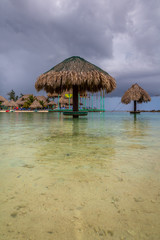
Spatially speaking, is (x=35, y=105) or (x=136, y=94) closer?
(x=136, y=94)

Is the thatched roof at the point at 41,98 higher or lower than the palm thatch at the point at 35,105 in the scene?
higher

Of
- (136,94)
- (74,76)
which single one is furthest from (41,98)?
(74,76)

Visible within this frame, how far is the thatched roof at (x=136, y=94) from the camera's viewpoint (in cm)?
1630

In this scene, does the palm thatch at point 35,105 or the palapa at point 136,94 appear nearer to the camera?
the palapa at point 136,94

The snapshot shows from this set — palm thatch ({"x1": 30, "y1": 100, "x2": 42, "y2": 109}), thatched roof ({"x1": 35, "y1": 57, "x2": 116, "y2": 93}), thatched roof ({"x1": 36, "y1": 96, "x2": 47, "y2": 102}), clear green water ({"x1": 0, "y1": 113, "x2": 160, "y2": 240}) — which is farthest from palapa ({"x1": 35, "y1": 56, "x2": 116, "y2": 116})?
thatched roof ({"x1": 36, "y1": 96, "x2": 47, "y2": 102})

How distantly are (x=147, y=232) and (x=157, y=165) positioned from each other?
0.74m

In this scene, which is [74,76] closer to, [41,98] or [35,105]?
[35,105]

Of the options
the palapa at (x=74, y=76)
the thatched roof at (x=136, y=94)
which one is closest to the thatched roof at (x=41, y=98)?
the thatched roof at (x=136, y=94)

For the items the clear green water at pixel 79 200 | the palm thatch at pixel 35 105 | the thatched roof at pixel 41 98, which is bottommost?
the clear green water at pixel 79 200

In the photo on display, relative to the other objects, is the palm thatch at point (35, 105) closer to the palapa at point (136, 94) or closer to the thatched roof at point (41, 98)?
the thatched roof at point (41, 98)

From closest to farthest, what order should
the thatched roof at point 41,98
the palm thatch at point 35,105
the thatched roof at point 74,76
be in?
the thatched roof at point 74,76 → the palm thatch at point 35,105 → the thatched roof at point 41,98

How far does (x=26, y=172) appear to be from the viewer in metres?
1.05

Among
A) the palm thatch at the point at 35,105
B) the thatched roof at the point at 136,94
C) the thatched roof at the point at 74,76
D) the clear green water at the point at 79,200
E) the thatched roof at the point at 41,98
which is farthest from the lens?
the thatched roof at the point at 41,98

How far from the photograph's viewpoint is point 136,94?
16.3 meters
